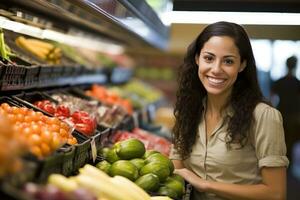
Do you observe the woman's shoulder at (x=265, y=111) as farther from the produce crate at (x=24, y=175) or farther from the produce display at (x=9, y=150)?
the produce display at (x=9, y=150)

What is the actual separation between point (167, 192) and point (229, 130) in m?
0.52

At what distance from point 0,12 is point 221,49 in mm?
1521

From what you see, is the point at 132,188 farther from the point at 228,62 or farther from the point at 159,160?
the point at 228,62

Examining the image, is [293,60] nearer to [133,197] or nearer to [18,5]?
[18,5]

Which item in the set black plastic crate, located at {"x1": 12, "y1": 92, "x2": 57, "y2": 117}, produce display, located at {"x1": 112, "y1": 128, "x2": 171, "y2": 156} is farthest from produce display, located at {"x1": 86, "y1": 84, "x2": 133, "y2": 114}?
black plastic crate, located at {"x1": 12, "y1": 92, "x2": 57, "y2": 117}

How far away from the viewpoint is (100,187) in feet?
7.19

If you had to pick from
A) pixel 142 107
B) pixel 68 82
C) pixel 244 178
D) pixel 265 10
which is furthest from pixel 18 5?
pixel 142 107

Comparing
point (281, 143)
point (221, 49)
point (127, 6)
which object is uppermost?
point (127, 6)

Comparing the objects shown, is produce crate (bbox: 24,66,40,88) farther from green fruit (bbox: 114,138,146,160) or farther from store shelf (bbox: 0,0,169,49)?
green fruit (bbox: 114,138,146,160)

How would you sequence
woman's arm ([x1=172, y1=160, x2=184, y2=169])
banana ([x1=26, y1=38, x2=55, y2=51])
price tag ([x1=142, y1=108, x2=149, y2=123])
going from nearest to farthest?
woman's arm ([x1=172, y1=160, x2=184, y2=169]), banana ([x1=26, y1=38, x2=55, y2=51]), price tag ([x1=142, y1=108, x2=149, y2=123])

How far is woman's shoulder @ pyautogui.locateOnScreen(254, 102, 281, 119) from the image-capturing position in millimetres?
2838

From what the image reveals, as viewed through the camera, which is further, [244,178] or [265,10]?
[265,10]

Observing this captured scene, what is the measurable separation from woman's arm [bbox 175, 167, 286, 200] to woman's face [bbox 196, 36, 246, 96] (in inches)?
20.7

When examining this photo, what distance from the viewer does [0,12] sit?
3.45m
